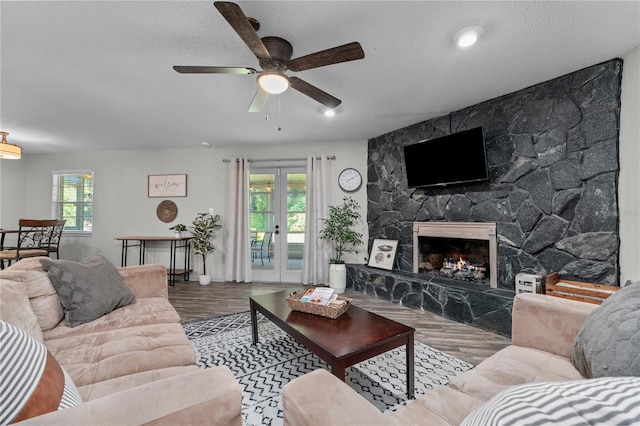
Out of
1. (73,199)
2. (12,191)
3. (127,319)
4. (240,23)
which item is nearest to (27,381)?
(127,319)

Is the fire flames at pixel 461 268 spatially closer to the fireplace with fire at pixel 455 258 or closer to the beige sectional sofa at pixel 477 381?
the fireplace with fire at pixel 455 258

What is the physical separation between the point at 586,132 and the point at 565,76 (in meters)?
0.55

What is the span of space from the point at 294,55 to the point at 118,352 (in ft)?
7.25

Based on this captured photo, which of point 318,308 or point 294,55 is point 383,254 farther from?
point 294,55

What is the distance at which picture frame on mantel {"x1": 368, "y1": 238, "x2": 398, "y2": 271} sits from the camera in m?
4.05

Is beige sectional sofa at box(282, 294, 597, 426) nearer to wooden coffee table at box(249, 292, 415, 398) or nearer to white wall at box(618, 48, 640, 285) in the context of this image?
wooden coffee table at box(249, 292, 415, 398)

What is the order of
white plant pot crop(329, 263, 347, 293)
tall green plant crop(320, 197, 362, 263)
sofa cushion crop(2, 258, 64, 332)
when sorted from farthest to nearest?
tall green plant crop(320, 197, 362, 263) → white plant pot crop(329, 263, 347, 293) → sofa cushion crop(2, 258, 64, 332)

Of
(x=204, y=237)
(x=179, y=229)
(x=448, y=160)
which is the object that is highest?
(x=448, y=160)

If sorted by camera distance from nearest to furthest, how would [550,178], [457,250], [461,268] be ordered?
[550,178], [461,268], [457,250]

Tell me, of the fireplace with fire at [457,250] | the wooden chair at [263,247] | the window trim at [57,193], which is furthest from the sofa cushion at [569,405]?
the window trim at [57,193]

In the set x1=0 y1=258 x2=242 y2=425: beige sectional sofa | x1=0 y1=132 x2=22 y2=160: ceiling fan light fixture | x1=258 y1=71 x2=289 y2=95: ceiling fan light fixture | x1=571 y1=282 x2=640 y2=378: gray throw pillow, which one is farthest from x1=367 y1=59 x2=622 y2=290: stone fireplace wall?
x1=0 y1=132 x2=22 y2=160: ceiling fan light fixture

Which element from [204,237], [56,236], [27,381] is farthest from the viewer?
[204,237]

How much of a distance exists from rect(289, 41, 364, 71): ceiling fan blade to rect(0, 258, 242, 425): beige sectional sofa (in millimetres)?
1690

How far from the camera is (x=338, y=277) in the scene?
165 inches
